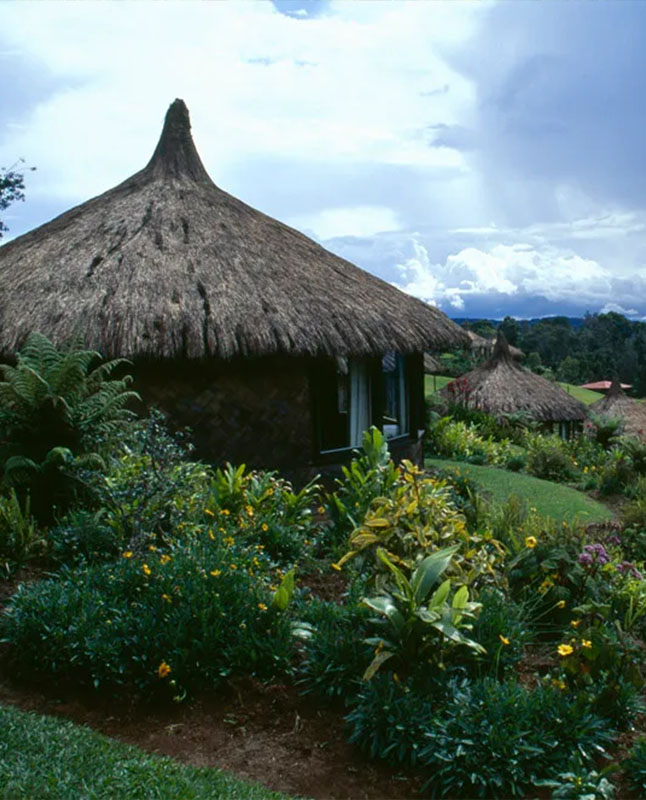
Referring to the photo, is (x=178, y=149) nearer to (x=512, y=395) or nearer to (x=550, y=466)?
(x=550, y=466)

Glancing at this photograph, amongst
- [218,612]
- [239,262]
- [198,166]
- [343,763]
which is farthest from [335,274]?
[343,763]

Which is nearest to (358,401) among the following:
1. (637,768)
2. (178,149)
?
(178,149)

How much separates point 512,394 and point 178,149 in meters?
14.5

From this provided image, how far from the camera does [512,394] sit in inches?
953

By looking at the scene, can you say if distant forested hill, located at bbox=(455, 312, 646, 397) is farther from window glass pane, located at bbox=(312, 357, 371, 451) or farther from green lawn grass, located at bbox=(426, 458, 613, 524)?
window glass pane, located at bbox=(312, 357, 371, 451)

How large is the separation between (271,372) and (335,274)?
2.36 meters

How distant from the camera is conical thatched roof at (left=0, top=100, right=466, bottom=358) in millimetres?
9188

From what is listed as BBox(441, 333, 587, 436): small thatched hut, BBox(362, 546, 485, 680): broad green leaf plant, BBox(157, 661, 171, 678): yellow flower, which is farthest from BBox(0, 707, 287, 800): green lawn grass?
BBox(441, 333, 587, 436): small thatched hut

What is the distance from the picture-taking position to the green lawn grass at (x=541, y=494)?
38.0ft

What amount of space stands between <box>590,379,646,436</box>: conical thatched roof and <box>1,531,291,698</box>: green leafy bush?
2758 cm

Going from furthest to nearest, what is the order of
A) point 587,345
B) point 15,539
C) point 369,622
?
point 587,345, point 15,539, point 369,622

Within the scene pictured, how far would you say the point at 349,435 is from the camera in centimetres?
1135

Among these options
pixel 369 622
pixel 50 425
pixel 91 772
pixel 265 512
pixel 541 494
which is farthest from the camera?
pixel 541 494

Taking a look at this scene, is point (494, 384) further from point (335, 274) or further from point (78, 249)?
point (78, 249)
